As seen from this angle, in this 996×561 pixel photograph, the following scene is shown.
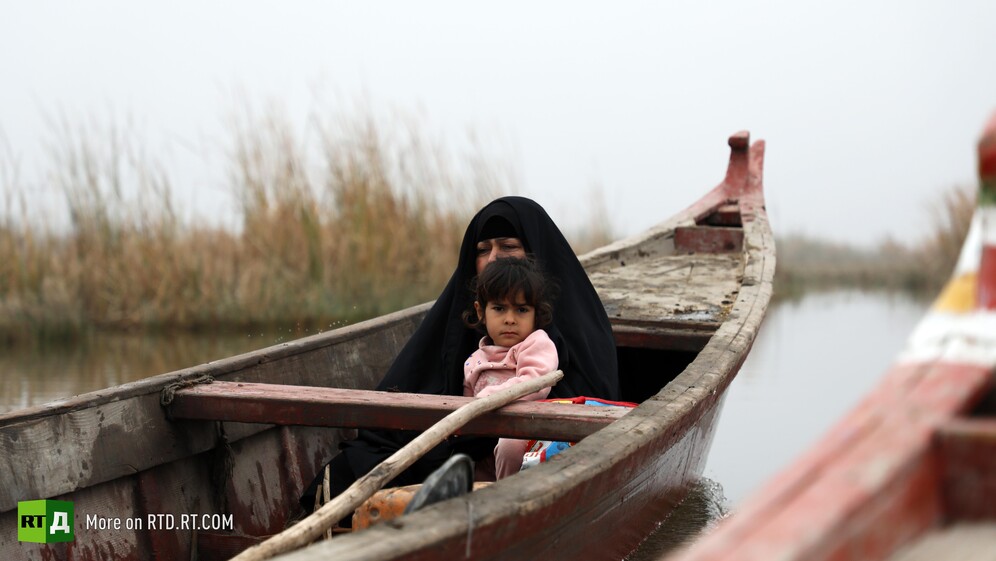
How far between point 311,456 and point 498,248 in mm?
923

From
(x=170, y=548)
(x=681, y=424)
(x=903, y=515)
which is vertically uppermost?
Answer: (x=903, y=515)

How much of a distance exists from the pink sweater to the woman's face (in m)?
0.33

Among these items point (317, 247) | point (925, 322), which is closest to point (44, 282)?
point (317, 247)

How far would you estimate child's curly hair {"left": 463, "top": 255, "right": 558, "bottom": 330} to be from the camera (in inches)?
114

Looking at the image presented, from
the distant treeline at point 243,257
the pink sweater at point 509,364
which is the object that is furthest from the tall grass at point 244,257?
the pink sweater at point 509,364

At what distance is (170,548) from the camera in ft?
8.80

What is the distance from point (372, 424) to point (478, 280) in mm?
655

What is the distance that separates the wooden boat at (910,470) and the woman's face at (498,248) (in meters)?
2.17

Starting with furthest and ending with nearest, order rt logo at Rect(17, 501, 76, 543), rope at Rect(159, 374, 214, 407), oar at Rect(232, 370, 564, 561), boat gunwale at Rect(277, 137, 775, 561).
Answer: rope at Rect(159, 374, 214, 407) < rt logo at Rect(17, 501, 76, 543) < oar at Rect(232, 370, 564, 561) < boat gunwale at Rect(277, 137, 775, 561)

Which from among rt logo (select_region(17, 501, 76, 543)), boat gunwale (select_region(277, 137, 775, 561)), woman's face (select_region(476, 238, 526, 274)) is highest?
woman's face (select_region(476, 238, 526, 274))

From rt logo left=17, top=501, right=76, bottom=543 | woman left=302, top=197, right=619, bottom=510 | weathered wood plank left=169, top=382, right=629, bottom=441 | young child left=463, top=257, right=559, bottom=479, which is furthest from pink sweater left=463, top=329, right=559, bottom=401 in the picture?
rt logo left=17, top=501, right=76, bottom=543

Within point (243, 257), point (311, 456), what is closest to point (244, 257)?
point (243, 257)

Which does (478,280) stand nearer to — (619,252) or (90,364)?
(619,252)

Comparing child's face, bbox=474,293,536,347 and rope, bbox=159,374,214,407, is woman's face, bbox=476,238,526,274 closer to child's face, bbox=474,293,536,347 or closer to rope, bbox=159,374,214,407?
child's face, bbox=474,293,536,347
